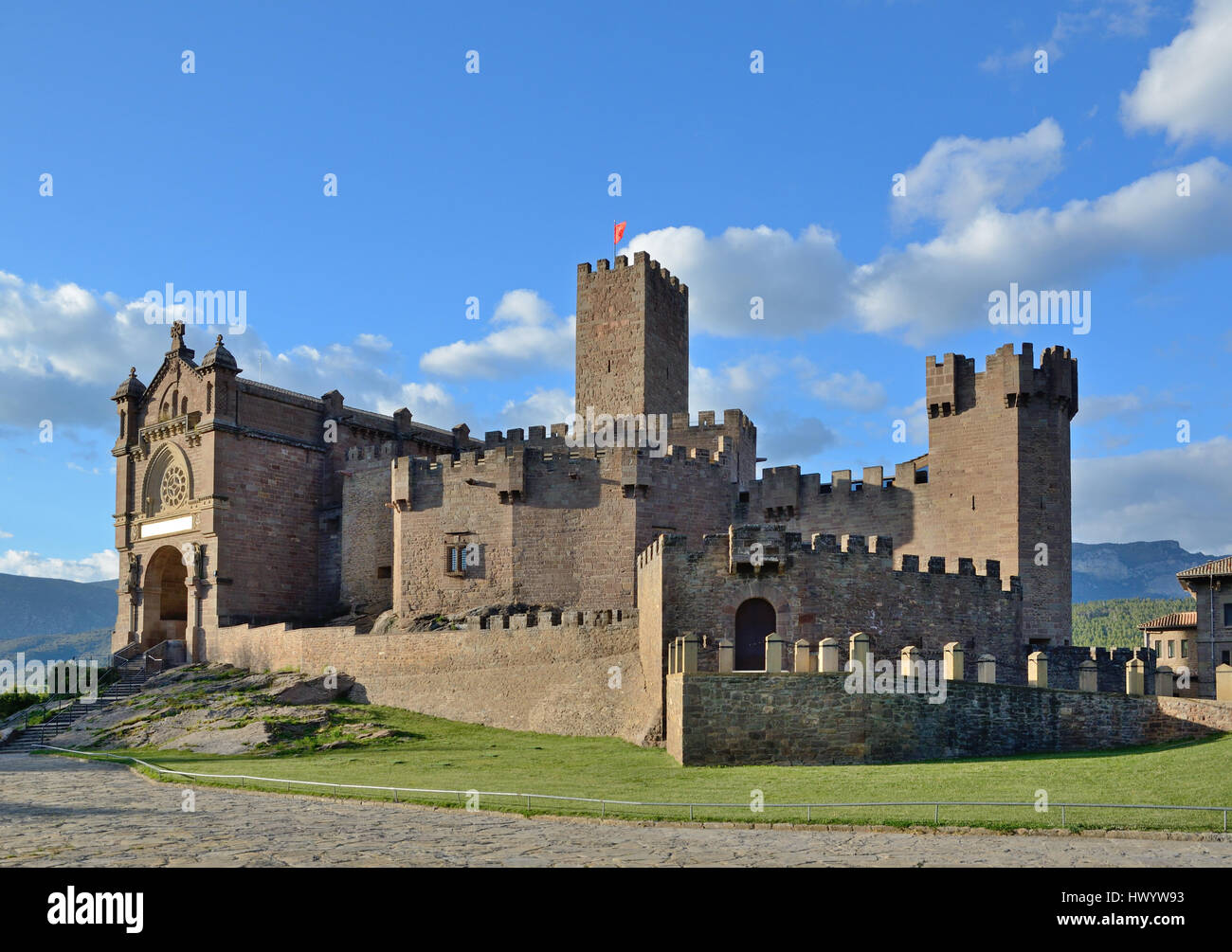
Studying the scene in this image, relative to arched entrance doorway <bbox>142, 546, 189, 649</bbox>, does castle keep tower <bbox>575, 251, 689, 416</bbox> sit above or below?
above

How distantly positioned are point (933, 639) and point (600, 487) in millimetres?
14155

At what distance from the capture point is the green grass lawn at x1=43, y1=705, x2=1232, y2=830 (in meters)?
18.1

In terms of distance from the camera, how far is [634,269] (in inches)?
1972

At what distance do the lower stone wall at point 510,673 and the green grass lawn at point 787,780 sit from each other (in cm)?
151

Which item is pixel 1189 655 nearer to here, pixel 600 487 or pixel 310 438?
pixel 600 487

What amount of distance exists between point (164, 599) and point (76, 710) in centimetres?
1182

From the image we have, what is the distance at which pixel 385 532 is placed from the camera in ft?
157

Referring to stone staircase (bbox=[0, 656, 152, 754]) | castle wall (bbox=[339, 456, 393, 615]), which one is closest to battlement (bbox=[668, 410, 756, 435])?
castle wall (bbox=[339, 456, 393, 615])

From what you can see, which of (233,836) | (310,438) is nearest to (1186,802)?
(233,836)

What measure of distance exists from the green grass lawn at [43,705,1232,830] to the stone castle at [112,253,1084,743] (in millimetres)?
3354

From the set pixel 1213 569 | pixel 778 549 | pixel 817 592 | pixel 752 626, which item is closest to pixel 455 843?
pixel 752 626

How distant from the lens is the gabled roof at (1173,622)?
5941cm

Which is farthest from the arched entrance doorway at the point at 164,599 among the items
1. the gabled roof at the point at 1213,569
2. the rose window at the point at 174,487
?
the gabled roof at the point at 1213,569

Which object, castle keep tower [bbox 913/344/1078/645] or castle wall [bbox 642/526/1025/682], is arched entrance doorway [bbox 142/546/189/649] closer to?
castle wall [bbox 642/526/1025/682]
